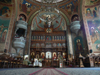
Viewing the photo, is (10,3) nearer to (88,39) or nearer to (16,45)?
(16,45)

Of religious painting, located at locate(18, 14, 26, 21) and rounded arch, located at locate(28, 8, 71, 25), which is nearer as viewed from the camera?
religious painting, located at locate(18, 14, 26, 21)

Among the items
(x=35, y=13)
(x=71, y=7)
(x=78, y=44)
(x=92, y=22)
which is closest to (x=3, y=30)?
(x=35, y=13)

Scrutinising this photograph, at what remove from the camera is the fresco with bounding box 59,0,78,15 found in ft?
50.2

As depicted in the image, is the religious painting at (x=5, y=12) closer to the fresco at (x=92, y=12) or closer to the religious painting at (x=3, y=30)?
the religious painting at (x=3, y=30)

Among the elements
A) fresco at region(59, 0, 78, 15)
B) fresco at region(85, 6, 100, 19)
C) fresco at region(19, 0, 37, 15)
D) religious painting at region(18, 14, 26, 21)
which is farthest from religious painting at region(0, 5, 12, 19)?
fresco at region(85, 6, 100, 19)

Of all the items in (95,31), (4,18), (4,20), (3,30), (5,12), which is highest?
(5,12)

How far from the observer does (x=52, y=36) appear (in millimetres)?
17031

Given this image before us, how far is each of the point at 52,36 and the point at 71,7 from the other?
284 inches

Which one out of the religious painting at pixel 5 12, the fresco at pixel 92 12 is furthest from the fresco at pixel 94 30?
the religious painting at pixel 5 12

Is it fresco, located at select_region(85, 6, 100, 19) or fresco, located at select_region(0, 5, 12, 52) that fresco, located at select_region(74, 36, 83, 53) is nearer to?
fresco, located at select_region(85, 6, 100, 19)

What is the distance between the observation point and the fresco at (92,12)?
12508 mm

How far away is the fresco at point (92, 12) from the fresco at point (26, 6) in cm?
1070

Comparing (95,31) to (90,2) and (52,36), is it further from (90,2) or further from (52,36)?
(52,36)

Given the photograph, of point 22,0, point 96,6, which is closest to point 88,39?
point 96,6
